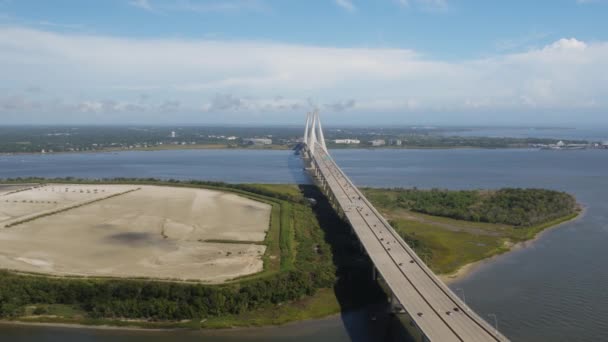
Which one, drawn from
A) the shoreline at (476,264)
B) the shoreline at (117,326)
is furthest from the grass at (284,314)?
the shoreline at (476,264)

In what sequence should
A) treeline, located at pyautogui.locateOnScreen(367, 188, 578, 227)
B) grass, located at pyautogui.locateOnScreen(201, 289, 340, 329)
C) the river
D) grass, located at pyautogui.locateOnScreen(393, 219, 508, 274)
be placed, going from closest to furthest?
the river → grass, located at pyautogui.locateOnScreen(201, 289, 340, 329) → grass, located at pyautogui.locateOnScreen(393, 219, 508, 274) → treeline, located at pyautogui.locateOnScreen(367, 188, 578, 227)

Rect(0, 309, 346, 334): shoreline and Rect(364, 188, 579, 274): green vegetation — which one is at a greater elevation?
Rect(364, 188, 579, 274): green vegetation

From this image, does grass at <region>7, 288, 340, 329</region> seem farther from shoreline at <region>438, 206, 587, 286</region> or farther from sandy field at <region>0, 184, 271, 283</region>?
shoreline at <region>438, 206, 587, 286</region>

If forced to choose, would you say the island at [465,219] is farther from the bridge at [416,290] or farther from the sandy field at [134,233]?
the sandy field at [134,233]

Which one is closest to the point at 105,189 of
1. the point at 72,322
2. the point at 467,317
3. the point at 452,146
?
the point at 72,322

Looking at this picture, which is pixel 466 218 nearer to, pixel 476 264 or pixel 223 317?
pixel 476 264

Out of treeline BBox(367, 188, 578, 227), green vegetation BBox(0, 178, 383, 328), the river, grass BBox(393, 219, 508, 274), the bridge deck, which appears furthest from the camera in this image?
treeline BBox(367, 188, 578, 227)

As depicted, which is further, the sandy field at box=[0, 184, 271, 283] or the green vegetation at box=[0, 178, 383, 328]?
the sandy field at box=[0, 184, 271, 283]

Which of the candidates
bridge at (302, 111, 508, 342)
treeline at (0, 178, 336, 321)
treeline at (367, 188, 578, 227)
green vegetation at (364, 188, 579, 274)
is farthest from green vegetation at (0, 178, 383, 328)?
treeline at (367, 188, 578, 227)
